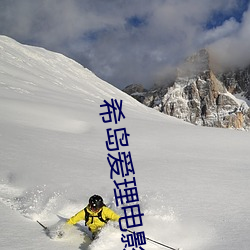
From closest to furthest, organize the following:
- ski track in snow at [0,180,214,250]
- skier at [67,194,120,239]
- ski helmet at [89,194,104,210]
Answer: ski track in snow at [0,180,214,250]
ski helmet at [89,194,104,210]
skier at [67,194,120,239]

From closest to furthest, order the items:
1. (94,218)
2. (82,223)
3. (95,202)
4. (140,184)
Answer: (95,202) < (94,218) < (82,223) < (140,184)

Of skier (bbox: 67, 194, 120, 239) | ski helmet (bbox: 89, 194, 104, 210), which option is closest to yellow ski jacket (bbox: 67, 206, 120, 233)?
skier (bbox: 67, 194, 120, 239)

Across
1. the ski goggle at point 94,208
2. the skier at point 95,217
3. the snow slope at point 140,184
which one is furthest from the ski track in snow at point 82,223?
the ski goggle at point 94,208

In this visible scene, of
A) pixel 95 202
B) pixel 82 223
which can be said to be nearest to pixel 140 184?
pixel 82 223

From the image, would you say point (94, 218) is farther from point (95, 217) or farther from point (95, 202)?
point (95, 202)

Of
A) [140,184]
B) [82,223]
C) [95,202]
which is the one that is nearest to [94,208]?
[95,202]

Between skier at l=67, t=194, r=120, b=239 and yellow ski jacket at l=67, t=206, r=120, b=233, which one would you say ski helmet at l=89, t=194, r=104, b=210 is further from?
yellow ski jacket at l=67, t=206, r=120, b=233

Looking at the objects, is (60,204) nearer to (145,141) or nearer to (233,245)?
(233,245)

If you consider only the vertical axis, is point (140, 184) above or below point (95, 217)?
above

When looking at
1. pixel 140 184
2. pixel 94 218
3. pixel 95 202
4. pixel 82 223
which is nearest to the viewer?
pixel 95 202

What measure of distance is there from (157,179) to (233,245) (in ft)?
Result: 12.6

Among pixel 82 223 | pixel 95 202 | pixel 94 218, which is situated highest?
pixel 95 202

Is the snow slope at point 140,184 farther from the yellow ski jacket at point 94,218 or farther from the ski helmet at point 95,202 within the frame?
the ski helmet at point 95,202

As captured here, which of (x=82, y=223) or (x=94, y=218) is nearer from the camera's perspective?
(x=94, y=218)
